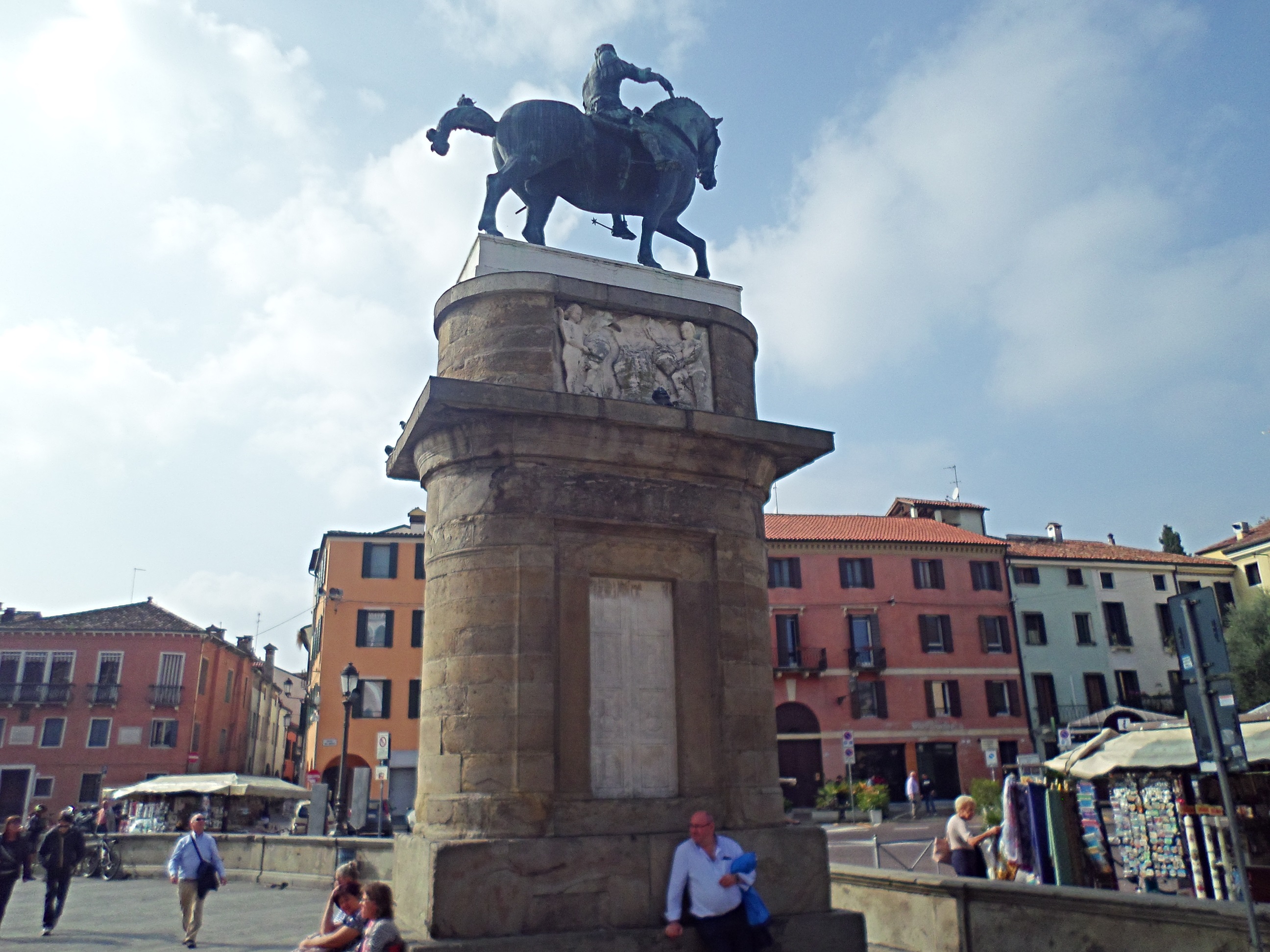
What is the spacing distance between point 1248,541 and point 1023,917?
167 feet

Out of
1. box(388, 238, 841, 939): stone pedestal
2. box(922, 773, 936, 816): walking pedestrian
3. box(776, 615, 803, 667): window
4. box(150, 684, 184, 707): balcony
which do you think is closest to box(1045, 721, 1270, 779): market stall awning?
box(388, 238, 841, 939): stone pedestal

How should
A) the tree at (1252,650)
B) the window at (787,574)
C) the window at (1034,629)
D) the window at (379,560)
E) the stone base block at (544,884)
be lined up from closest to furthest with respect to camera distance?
the stone base block at (544,884), the tree at (1252,650), the window at (787,574), the window at (379,560), the window at (1034,629)

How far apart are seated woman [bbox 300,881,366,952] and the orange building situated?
3509 cm

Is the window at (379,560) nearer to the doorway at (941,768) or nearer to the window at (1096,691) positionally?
the doorway at (941,768)

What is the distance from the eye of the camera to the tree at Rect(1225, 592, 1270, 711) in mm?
41750

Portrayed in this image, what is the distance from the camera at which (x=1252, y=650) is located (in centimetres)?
4222

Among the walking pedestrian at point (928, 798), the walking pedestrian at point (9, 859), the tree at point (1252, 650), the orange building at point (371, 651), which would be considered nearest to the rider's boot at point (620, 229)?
the walking pedestrian at point (9, 859)

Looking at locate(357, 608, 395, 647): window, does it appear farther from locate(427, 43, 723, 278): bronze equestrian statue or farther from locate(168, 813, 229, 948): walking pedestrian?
locate(427, 43, 723, 278): bronze equestrian statue

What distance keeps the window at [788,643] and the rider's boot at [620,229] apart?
Result: 3374cm

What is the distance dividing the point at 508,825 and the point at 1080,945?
4.26 metres

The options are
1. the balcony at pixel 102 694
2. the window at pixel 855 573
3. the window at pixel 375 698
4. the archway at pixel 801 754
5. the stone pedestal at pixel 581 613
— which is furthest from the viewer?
the balcony at pixel 102 694

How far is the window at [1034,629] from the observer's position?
153 ft

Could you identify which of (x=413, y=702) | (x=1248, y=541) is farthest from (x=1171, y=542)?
(x=413, y=702)

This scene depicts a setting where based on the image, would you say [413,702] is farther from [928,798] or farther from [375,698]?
[928,798]
